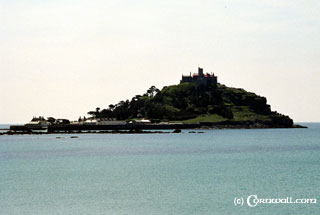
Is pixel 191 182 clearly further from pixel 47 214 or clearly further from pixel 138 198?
pixel 47 214

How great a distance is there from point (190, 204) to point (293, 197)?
8.93 metres

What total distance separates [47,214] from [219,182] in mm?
20858

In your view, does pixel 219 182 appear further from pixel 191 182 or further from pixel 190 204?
pixel 190 204

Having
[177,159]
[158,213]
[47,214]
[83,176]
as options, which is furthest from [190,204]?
[177,159]

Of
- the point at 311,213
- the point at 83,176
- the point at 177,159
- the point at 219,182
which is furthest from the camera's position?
the point at 177,159

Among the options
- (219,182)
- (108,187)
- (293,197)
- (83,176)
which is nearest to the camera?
(293,197)

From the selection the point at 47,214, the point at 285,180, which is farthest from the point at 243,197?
the point at 47,214

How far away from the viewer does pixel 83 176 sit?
60.8 meters

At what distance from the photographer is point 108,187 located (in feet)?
169

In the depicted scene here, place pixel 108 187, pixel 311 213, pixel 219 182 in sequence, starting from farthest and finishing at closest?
pixel 219 182 → pixel 108 187 → pixel 311 213

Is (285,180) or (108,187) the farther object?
(285,180)

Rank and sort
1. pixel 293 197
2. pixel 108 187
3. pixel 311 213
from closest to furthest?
pixel 311 213, pixel 293 197, pixel 108 187

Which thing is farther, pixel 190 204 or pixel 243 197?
pixel 243 197

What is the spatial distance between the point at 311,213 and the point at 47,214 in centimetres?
1833
